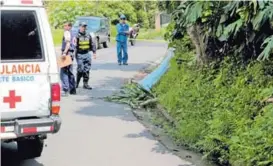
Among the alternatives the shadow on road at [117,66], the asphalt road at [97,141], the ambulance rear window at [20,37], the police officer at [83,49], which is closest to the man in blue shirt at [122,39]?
the shadow on road at [117,66]

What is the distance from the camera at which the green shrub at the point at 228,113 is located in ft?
20.4

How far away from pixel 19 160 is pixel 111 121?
2.95m

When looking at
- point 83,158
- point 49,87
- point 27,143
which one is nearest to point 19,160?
point 27,143

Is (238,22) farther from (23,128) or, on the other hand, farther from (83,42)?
(83,42)

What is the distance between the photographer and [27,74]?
6.12m

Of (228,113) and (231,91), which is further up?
(231,91)

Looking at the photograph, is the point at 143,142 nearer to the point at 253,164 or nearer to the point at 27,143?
the point at 27,143

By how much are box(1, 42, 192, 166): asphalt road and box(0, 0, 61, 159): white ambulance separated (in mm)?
1246

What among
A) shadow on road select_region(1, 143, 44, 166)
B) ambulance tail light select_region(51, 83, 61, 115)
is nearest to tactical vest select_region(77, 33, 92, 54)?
shadow on road select_region(1, 143, 44, 166)

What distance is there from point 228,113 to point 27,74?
8.67 feet

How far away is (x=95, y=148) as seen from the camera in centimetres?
806

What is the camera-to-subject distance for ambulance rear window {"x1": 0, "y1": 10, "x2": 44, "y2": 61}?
6.16m

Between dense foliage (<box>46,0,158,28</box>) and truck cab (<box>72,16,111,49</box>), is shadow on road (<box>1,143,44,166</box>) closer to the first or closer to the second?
truck cab (<box>72,16,111,49</box>)

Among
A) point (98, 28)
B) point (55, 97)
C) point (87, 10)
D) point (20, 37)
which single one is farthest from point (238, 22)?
point (87, 10)
